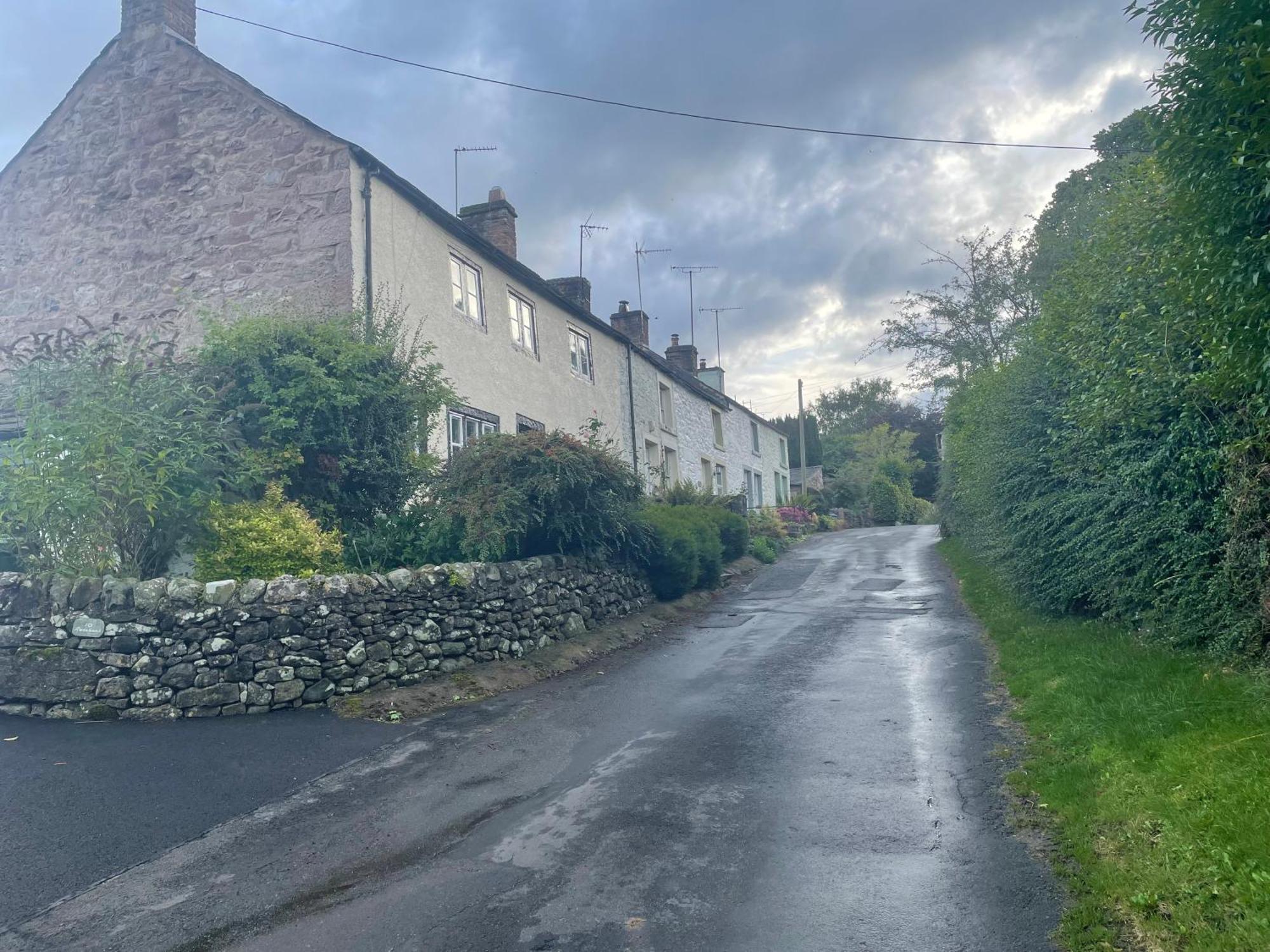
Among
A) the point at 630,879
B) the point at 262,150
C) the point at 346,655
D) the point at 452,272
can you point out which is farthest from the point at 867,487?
the point at 630,879

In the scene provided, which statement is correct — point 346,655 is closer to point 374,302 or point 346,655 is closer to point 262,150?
point 374,302

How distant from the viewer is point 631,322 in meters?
32.5

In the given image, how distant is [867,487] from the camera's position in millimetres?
49469

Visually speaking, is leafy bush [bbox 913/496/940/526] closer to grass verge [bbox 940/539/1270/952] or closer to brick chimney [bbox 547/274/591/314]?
brick chimney [bbox 547/274/591/314]

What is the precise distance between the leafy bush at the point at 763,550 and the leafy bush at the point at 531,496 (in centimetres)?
1170

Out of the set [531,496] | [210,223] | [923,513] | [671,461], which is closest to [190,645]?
[531,496]

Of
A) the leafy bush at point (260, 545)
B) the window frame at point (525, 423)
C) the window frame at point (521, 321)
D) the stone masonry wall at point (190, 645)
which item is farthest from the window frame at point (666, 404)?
the stone masonry wall at point (190, 645)

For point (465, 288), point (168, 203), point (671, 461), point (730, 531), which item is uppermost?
point (168, 203)

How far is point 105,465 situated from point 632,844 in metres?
7.28

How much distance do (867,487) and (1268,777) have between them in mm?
45513

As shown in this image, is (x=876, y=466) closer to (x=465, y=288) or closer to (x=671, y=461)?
(x=671, y=461)

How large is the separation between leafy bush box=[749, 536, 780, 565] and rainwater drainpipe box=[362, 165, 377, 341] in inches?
546

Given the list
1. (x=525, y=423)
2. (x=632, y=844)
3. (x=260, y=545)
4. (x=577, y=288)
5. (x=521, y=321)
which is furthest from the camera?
(x=577, y=288)

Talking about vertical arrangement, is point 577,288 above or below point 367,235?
above
